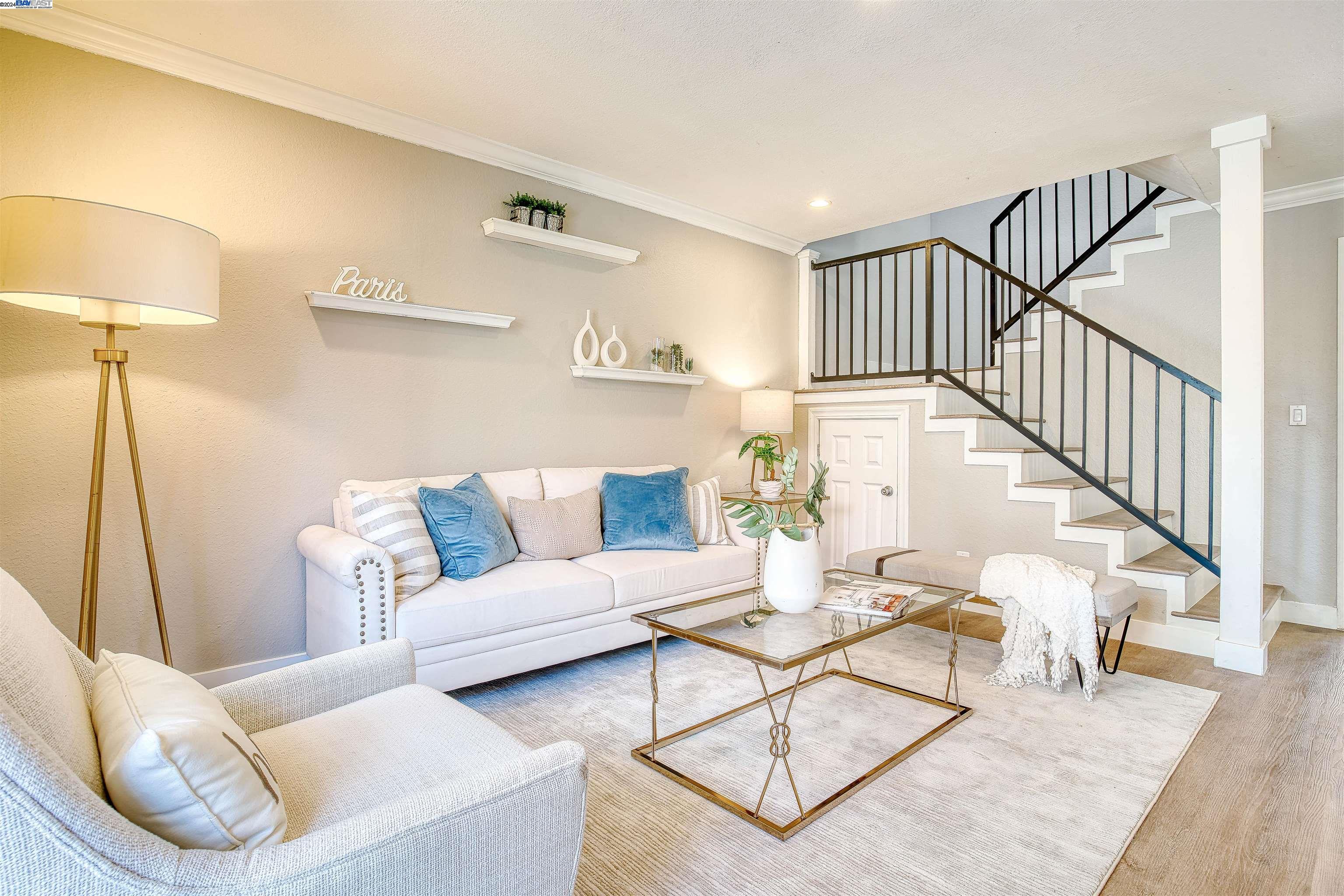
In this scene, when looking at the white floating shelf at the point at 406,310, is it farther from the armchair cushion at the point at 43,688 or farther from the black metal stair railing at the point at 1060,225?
the black metal stair railing at the point at 1060,225

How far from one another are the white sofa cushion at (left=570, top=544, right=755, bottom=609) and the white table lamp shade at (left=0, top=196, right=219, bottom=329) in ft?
6.32

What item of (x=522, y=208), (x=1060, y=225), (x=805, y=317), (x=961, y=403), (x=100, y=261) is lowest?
(x=961, y=403)

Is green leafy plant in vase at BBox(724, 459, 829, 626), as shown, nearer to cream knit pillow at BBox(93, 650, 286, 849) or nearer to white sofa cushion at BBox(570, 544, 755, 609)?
white sofa cushion at BBox(570, 544, 755, 609)

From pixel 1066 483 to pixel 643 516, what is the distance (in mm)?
2595

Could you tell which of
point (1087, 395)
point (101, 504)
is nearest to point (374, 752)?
point (101, 504)

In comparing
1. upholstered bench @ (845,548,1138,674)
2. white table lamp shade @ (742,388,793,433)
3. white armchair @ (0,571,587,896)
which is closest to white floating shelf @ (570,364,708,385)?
white table lamp shade @ (742,388,793,433)

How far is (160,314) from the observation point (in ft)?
8.00

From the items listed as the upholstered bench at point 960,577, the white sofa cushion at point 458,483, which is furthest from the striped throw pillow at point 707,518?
the white sofa cushion at point 458,483

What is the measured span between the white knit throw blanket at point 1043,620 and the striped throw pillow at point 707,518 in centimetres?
140

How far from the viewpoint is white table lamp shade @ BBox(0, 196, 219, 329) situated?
2.01m

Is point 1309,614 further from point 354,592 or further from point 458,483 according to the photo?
point 354,592

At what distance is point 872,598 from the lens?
8.04 ft

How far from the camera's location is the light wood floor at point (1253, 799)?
1.68m

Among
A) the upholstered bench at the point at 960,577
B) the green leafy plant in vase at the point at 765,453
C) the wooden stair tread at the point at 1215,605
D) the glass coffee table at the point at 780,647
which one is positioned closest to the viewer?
the glass coffee table at the point at 780,647
